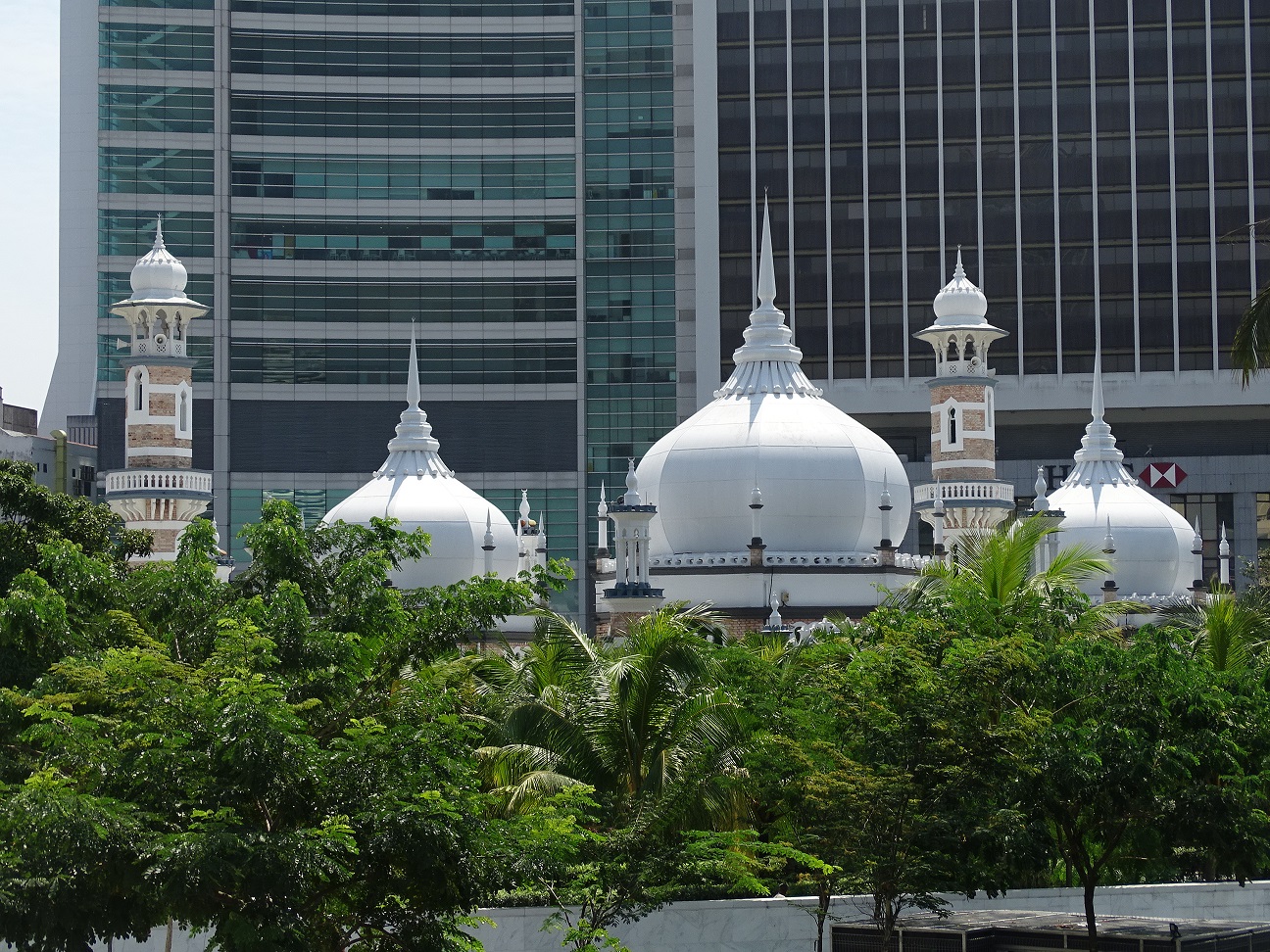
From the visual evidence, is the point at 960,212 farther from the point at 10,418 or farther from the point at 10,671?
the point at 10,671

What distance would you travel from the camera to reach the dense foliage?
66.7 feet

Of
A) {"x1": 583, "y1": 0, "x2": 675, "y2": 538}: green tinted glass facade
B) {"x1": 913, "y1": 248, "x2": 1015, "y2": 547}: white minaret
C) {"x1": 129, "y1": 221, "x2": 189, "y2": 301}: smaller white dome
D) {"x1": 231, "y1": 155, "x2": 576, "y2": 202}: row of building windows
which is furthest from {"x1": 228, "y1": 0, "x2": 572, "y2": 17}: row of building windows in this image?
{"x1": 913, "y1": 248, "x2": 1015, "y2": 547}: white minaret

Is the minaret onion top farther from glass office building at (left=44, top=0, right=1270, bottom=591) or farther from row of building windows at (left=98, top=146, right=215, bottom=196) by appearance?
row of building windows at (left=98, top=146, right=215, bottom=196)

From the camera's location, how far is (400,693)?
23.6 meters

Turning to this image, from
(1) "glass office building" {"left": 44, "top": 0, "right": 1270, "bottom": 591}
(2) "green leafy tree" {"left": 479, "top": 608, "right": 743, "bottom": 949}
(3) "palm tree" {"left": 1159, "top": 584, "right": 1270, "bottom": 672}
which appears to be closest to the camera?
(2) "green leafy tree" {"left": 479, "top": 608, "right": 743, "bottom": 949}

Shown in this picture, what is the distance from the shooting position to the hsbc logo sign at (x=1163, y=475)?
337ft

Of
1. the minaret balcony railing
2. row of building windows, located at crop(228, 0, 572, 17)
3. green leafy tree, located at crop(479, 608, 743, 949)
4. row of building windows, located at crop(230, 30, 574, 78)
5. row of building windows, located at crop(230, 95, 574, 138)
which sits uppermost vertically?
Result: row of building windows, located at crop(228, 0, 572, 17)

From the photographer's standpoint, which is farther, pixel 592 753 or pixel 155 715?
pixel 592 753

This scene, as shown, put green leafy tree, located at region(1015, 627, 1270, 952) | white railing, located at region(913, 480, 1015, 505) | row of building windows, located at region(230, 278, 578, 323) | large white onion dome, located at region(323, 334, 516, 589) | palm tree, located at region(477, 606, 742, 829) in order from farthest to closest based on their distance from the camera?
row of building windows, located at region(230, 278, 578, 323) < large white onion dome, located at region(323, 334, 516, 589) < white railing, located at region(913, 480, 1015, 505) < palm tree, located at region(477, 606, 742, 829) < green leafy tree, located at region(1015, 627, 1270, 952)

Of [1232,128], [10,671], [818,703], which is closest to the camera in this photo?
[10,671]

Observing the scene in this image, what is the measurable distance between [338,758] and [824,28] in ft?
293

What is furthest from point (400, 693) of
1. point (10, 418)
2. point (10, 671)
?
point (10, 418)

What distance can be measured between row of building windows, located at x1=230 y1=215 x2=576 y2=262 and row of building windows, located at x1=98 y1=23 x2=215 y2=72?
28.4ft

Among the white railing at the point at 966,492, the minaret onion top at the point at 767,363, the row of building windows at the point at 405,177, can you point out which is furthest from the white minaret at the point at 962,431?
the row of building windows at the point at 405,177
